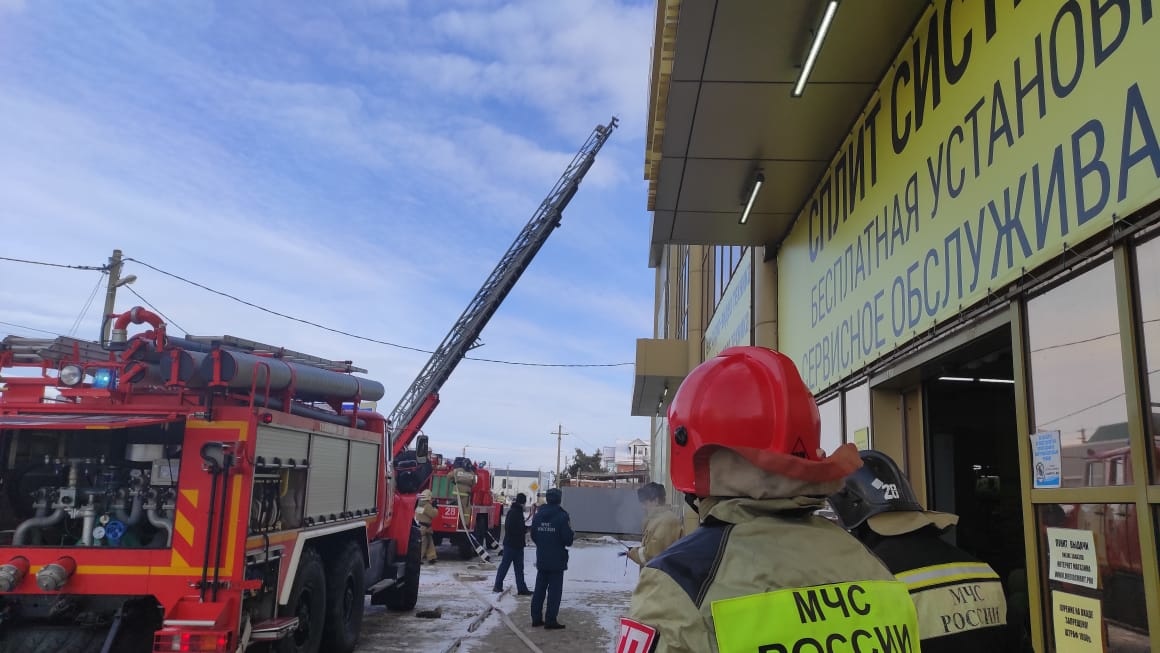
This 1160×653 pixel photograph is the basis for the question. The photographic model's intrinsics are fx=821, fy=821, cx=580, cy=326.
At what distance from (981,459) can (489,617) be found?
6531mm

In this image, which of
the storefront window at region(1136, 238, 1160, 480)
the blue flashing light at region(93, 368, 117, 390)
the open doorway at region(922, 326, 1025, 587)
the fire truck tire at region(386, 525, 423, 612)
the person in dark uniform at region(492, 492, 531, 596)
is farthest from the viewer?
the person in dark uniform at region(492, 492, 531, 596)

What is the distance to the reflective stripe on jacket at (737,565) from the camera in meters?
1.54

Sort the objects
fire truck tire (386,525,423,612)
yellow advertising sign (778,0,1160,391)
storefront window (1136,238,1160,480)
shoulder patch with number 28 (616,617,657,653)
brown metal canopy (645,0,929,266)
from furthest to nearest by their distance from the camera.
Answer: fire truck tire (386,525,423,612) → brown metal canopy (645,0,929,266) → yellow advertising sign (778,0,1160,391) → storefront window (1136,238,1160,480) → shoulder patch with number 28 (616,617,657,653)

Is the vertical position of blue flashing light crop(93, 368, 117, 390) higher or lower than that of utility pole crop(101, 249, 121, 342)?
lower

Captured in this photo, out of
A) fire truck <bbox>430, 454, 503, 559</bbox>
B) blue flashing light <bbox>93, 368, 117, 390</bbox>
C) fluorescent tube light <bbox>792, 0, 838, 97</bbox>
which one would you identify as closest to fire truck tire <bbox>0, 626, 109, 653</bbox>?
blue flashing light <bbox>93, 368, 117, 390</bbox>

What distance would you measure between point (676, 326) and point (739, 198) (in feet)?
54.5

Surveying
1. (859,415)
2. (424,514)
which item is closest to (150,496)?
(859,415)

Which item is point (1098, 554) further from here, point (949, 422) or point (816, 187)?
point (816, 187)

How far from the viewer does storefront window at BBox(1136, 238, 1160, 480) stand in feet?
9.09

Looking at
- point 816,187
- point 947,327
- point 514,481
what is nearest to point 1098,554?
point 947,327

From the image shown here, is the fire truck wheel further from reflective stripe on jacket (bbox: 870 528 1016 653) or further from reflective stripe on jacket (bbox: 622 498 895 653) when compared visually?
reflective stripe on jacket (bbox: 622 498 895 653)

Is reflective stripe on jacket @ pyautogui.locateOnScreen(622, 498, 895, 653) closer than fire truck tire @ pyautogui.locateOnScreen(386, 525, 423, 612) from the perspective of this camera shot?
Yes

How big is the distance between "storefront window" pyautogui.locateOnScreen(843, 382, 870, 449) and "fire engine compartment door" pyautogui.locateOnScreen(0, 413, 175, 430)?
526 centimetres

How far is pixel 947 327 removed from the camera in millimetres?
4457
